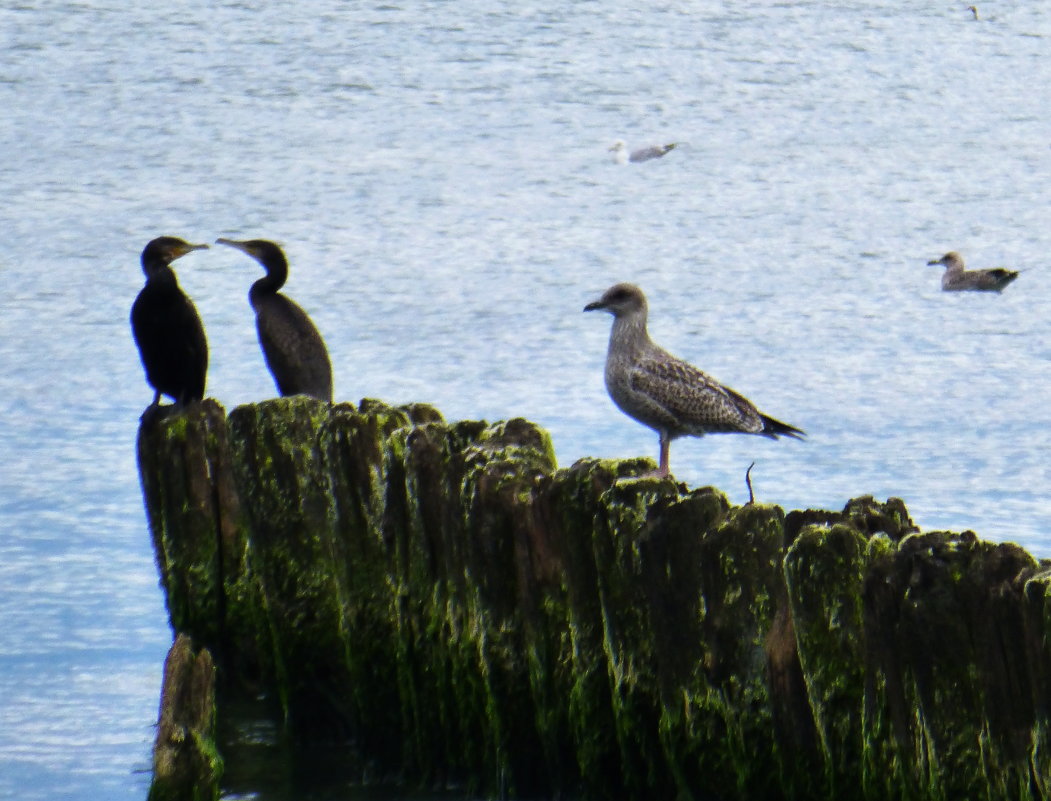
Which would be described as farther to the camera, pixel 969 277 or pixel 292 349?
pixel 969 277

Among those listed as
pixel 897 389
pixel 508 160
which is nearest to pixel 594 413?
pixel 897 389

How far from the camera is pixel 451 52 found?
61.7 feet

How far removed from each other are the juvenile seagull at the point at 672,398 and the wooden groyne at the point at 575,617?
5.71ft

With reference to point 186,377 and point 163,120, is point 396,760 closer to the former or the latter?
point 186,377

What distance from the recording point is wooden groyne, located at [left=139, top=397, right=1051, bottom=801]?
4109mm

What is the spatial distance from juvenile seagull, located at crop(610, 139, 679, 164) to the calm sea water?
0.12 m

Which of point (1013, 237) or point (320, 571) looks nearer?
point (320, 571)

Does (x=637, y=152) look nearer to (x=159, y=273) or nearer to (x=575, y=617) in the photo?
(x=159, y=273)

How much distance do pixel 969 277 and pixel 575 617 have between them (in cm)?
816

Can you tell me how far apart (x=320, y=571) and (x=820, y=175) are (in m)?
10.0

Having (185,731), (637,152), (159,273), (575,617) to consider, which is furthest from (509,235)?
(185,731)

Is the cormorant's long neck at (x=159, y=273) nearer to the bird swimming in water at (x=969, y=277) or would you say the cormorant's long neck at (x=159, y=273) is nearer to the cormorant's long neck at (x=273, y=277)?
the cormorant's long neck at (x=273, y=277)

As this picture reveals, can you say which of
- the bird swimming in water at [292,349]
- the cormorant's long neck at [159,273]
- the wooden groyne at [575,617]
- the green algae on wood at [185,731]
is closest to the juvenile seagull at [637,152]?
the bird swimming in water at [292,349]

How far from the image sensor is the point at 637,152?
622 inches
